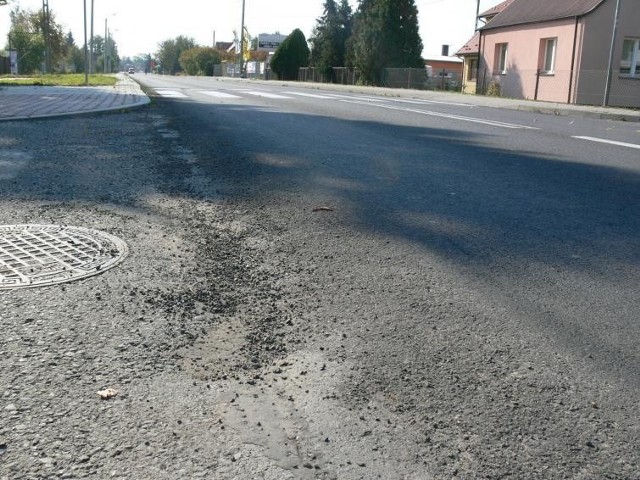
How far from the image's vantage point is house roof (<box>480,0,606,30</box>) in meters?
26.9

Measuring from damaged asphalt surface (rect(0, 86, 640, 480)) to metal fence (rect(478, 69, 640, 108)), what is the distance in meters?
23.9

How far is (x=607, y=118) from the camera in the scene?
1888 cm

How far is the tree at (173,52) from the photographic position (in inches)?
5620

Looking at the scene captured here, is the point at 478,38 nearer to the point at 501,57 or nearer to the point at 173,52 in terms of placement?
the point at 501,57

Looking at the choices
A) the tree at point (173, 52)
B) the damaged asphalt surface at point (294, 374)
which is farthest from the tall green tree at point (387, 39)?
the tree at point (173, 52)

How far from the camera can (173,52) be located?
143 m

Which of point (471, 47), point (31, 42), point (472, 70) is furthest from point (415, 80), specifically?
point (31, 42)

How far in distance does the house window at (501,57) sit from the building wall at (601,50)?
6.58 metres

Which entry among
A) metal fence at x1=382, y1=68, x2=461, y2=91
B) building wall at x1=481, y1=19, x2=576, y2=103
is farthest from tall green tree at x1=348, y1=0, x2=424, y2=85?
building wall at x1=481, y1=19, x2=576, y2=103

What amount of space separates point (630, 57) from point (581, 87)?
8.99ft

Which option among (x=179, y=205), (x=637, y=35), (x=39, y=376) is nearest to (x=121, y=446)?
(x=39, y=376)

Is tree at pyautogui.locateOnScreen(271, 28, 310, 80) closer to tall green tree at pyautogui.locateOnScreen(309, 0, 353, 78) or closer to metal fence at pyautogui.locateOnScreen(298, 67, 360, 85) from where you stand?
tall green tree at pyautogui.locateOnScreen(309, 0, 353, 78)

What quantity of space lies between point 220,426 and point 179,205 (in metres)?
3.54

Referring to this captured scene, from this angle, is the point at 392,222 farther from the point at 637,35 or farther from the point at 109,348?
the point at 637,35
